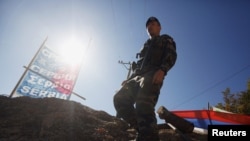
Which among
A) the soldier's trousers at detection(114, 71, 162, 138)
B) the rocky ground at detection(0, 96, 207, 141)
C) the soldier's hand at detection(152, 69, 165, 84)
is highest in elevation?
the soldier's hand at detection(152, 69, 165, 84)

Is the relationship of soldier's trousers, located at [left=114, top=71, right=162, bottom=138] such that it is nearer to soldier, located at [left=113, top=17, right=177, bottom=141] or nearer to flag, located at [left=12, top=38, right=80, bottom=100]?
soldier, located at [left=113, top=17, right=177, bottom=141]

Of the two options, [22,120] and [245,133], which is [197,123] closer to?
[245,133]

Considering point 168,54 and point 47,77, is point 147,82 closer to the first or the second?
point 168,54

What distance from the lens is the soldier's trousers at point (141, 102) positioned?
276 centimetres

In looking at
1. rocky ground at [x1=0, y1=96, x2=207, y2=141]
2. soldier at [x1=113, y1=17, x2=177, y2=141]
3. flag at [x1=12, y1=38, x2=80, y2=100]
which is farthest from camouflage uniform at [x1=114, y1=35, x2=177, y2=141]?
flag at [x1=12, y1=38, x2=80, y2=100]

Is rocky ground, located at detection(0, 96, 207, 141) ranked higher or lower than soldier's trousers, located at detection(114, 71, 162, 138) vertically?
lower

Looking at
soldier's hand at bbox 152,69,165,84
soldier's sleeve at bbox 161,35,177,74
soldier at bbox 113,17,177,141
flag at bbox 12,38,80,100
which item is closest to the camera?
soldier at bbox 113,17,177,141

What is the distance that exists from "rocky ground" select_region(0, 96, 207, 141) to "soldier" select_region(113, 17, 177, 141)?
48cm

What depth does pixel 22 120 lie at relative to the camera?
3.50 m

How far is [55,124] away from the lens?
337cm

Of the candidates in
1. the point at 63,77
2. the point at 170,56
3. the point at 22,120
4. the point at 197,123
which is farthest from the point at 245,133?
the point at 63,77

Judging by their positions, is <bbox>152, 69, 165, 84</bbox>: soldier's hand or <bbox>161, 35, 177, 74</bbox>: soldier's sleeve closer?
<bbox>152, 69, 165, 84</bbox>: soldier's hand

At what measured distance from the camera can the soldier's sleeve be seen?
3299mm

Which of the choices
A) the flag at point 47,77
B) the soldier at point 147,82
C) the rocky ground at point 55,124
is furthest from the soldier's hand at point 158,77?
the flag at point 47,77
